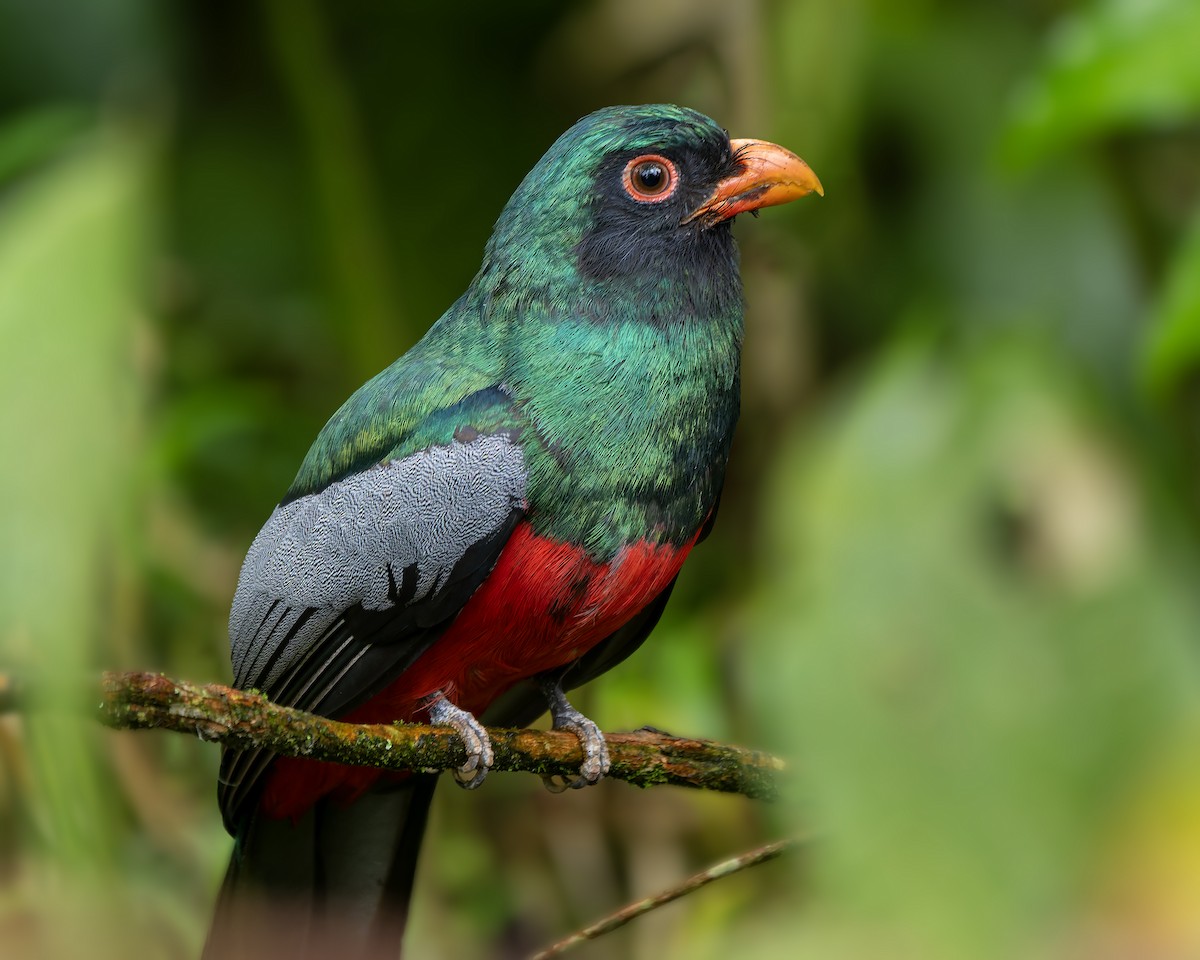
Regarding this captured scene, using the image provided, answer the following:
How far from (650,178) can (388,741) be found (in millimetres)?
1392

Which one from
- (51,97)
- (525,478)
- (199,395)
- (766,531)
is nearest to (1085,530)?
(525,478)

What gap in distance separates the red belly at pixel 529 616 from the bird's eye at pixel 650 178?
799 mm

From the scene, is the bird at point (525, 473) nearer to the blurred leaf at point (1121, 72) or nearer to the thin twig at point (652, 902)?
the thin twig at point (652, 902)

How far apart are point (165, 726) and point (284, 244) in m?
4.57

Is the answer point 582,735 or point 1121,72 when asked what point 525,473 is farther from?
point 1121,72

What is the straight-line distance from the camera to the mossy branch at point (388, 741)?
210 centimetres

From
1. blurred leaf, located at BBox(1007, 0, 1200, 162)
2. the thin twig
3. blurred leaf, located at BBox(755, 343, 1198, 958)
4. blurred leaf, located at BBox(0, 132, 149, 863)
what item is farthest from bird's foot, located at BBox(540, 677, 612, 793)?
blurred leaf, located at BBox(0, 132, 149, 863)

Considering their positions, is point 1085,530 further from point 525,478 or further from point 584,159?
point 584,159

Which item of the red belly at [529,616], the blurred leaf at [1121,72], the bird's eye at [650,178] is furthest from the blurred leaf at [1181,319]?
the red belly at [529,616]

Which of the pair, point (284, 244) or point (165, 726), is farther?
Answer: point (284, 244)

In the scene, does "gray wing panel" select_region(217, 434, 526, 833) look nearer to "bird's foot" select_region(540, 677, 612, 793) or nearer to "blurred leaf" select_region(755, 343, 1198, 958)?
"bird's foot" select_region(540, 677, 612, 793)

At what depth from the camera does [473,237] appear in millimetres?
6117

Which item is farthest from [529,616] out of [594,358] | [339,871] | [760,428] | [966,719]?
[760,428]

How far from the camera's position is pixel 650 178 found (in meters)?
3.34
